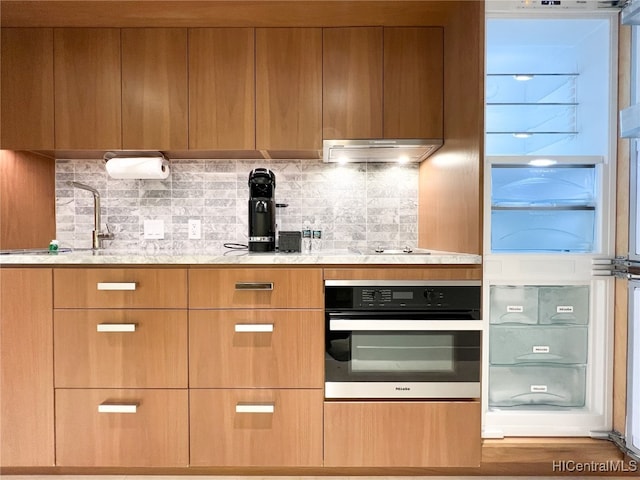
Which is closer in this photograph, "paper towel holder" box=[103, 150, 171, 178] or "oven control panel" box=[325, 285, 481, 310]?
"oven control panel" box=[325, 285, 481, 310]

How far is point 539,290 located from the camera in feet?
5.99

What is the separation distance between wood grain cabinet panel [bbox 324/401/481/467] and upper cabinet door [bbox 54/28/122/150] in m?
1.79

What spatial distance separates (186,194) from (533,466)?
2.25 m

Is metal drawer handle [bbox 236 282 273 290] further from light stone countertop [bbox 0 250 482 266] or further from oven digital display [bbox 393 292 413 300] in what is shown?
oven digital display [bbox 393 292 413 300]

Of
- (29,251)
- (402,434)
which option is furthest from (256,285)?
(29,251)

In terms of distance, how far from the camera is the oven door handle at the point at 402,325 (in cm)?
164

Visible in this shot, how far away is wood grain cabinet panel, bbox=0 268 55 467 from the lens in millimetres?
1689

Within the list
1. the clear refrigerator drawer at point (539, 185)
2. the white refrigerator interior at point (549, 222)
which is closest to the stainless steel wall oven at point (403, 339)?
the white refrigerator interior at point (549, 222)

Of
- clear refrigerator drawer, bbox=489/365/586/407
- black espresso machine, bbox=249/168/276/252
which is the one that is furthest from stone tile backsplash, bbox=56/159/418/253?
clear refrigerator drawer, bbox=489/365/586/407

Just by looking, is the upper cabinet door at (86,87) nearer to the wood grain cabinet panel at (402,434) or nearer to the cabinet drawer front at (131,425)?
the cabinet drawer front at (131,425)

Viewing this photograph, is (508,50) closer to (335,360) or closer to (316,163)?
(316,163)

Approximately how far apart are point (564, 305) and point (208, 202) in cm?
195

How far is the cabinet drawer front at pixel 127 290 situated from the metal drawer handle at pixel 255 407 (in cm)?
49

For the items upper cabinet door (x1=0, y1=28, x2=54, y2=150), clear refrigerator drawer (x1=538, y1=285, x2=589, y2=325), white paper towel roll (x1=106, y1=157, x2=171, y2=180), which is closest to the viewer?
clear refrigerator drawer (x1=538, y1=285, x2=589, y2=325)
